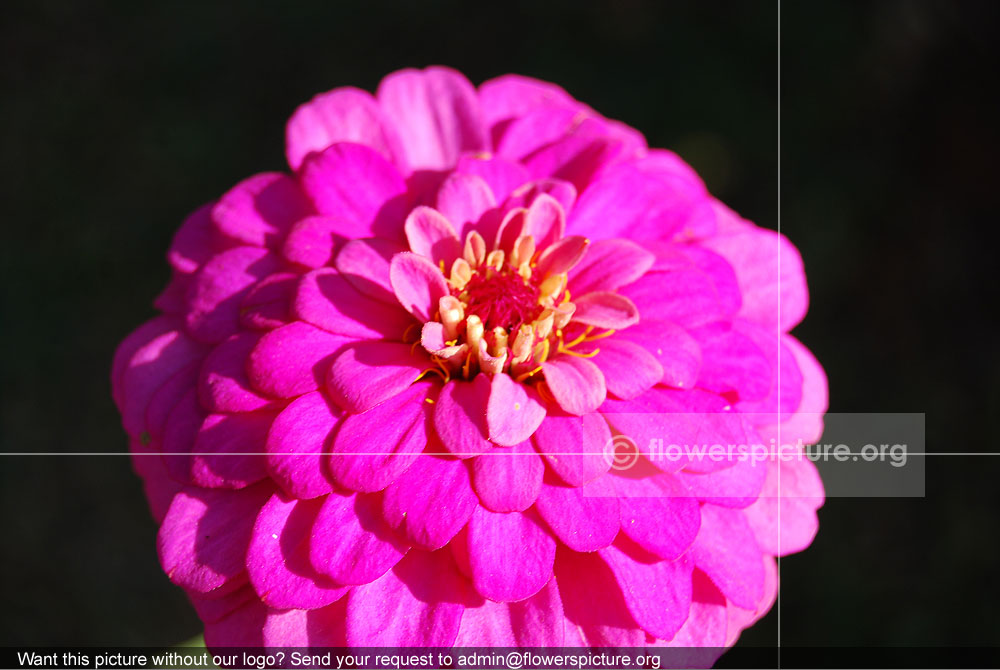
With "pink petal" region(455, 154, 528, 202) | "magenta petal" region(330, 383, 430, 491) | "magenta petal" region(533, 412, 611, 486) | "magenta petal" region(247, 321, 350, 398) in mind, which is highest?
"pink petal" region(455, 154, 528, 202)

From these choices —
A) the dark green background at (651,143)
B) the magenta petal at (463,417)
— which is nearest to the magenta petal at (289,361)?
the magenta petal at (463,417)

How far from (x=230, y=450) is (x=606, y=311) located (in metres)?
0.36

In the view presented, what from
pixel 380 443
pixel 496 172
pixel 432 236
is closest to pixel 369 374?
pixel 380 443

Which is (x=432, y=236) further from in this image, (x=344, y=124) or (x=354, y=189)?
(x=344, y=124)

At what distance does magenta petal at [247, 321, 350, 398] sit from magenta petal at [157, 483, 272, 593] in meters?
0.09

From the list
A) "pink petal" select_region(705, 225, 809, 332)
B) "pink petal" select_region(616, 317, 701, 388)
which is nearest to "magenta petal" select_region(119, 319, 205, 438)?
"pink petal" select_region(616, 317, 701, 388)

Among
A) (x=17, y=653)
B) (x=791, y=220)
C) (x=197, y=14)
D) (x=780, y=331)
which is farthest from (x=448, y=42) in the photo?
(x=17, y=653)

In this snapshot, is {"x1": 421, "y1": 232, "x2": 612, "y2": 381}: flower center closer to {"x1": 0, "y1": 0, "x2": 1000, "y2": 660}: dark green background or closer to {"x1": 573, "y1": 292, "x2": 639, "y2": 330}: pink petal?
{"x1": 573, "y1": 292, "x2": 639, "y2": 330}: pink petal

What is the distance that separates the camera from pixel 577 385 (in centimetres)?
74

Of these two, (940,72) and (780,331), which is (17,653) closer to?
(780,331)

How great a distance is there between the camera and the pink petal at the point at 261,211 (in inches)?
33.7

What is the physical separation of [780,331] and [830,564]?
912 millimetres

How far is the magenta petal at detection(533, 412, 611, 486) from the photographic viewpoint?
28.0 inches

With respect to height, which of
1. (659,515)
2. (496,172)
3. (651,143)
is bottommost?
(651,143)
